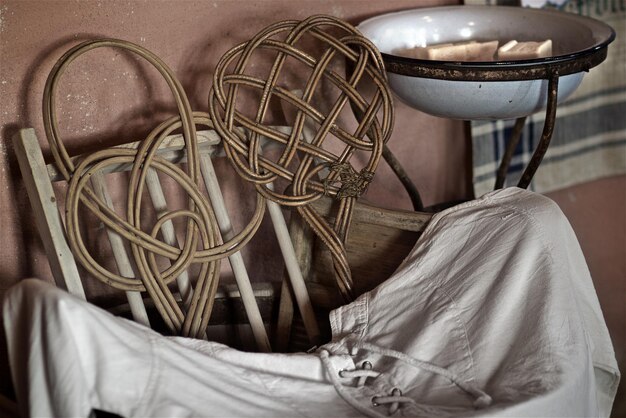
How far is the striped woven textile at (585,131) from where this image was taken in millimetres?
1716

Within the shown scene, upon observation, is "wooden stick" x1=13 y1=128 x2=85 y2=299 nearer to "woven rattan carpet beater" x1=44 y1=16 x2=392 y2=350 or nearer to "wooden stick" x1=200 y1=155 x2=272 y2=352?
"woven rattan carpet beater" x1=44 y1=16 x2=392 y2=350

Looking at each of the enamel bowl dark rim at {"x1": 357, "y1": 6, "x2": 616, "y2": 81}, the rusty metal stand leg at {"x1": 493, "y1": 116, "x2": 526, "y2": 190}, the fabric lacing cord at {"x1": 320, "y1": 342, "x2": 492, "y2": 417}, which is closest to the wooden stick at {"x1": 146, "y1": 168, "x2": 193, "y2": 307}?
the fabric lacing cord at {"x1": 320, "y1": 342, "x2": 492, "y2": 417}

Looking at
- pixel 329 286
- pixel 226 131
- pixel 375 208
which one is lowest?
pixel 329 286

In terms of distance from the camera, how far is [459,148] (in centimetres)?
167

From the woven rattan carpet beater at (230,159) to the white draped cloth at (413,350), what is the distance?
10 centimetres

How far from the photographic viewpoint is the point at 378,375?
949mm

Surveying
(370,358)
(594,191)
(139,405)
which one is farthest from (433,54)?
(594,191)

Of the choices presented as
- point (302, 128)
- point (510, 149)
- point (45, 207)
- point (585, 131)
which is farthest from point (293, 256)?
point (585, 131)

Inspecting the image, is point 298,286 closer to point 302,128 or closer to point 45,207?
point 302,128

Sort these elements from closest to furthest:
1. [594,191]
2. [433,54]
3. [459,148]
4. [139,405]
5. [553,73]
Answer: [139,405] → [553,73] → [433,54] → [459,148] → [594,191]

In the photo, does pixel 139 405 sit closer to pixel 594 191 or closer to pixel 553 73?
pixel 553 73

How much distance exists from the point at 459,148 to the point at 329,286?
0.61 metres

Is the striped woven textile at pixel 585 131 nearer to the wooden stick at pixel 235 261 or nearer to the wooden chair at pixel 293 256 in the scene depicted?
the wooden chair at pixel 293 256

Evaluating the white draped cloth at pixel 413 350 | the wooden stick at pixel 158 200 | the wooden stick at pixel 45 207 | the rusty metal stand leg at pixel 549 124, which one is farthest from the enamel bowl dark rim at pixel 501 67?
the wooden stick at pixel 45 207
